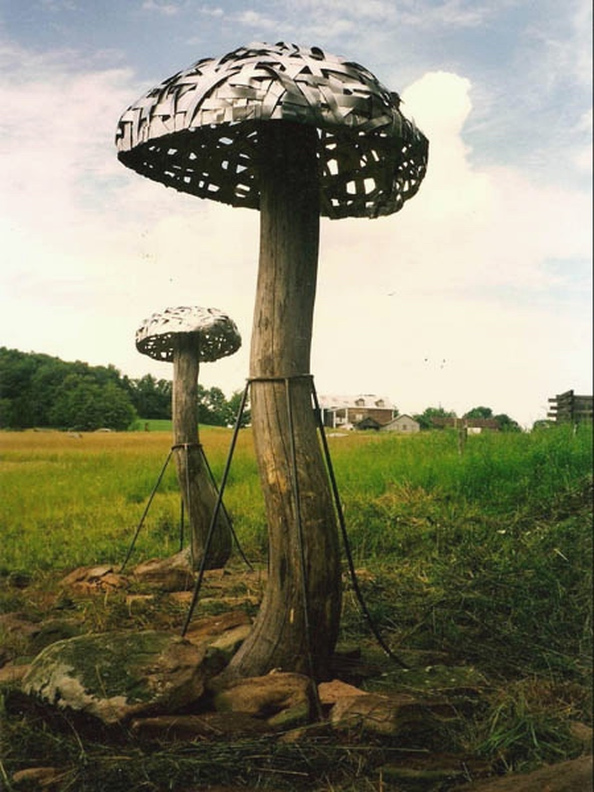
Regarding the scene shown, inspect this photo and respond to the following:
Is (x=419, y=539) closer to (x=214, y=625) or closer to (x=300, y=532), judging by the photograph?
(x=214, y=625)

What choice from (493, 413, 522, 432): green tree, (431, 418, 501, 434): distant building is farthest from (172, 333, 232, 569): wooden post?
(493, 413, 522, 432): green tree

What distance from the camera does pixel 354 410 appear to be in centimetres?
371

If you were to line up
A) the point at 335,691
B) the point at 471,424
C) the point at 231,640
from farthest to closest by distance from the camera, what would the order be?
the point at 471,424
the point at 231,640
the point at 335,691

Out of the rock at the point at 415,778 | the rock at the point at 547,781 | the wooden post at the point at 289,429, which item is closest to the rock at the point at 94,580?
the wooden post at the point at 289,429

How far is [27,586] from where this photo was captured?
381 centimetres

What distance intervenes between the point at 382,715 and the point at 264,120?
6.75 feet

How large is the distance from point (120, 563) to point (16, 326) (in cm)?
138

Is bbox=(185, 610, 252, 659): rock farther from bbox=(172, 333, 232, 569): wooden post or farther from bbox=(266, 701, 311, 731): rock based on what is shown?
bbox=(266, 701, 311, 731): rock

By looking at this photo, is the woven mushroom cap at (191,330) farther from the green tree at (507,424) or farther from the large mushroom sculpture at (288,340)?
the green tree at (507,424)

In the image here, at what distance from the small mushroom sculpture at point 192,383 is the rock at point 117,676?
917 millimetres

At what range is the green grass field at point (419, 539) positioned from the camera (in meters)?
3.38

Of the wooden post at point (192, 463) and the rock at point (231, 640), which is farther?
the wooden post at point (192, 463)

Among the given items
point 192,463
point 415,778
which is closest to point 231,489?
point 192,463

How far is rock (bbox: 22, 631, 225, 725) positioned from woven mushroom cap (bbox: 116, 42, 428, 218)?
1812mm
